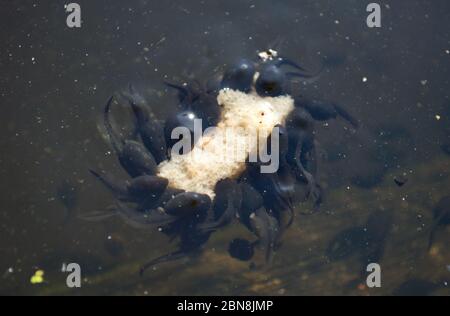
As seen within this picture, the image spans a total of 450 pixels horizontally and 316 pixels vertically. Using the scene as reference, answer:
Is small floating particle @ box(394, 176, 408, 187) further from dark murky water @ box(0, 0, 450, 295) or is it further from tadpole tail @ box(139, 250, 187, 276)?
tadpole tail @ box(139, 250, 187, 276)

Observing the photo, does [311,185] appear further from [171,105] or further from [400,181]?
[171,105]

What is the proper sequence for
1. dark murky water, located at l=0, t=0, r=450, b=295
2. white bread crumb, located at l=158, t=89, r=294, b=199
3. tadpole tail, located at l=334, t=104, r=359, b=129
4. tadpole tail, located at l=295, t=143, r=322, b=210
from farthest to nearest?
tadpole tail, located at l=334, t=104, r=359, b=129, dark murky water, located at l=0, t=0, r=450, b=295, tadpole tail, located at l=295, t=143, r=322, b=210, white bread crumb, located at l=158, t=89, r=294, b=199

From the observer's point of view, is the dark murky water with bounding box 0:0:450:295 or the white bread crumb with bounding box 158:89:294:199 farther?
the dark murky water with bounding box 0:0:450:295

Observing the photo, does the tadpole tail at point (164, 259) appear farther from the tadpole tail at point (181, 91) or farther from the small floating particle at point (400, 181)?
the small floating particle at point (400, 181)

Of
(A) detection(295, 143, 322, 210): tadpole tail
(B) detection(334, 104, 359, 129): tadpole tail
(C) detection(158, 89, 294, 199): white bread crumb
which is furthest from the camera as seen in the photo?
(B) detection(334, 104, 359, 129): tadpole tail

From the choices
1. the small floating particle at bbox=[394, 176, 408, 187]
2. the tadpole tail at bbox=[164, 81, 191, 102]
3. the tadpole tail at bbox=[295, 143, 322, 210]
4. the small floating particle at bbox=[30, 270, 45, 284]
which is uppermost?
the tadpole tail at bbox=[164, 81, 191, 102]

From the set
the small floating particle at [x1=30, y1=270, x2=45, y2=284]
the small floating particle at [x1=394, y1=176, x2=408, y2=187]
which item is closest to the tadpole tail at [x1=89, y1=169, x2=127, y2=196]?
the small floating particle at [x1=30, y1=270, x2=45, y2=284]

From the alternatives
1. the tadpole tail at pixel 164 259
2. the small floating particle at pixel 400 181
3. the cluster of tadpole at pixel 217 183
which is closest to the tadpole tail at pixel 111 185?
the cluster of tadpole at pixel 217 183

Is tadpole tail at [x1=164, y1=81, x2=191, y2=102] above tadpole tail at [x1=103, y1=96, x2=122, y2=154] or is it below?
above
